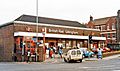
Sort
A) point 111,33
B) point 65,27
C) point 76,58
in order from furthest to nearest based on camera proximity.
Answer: point 111,33, point 65,27, point 76,58

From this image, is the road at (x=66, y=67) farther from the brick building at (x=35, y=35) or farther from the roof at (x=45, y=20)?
the roof at (x=45, y=20)

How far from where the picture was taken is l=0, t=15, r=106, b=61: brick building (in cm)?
4400

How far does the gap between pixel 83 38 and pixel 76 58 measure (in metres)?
22.0

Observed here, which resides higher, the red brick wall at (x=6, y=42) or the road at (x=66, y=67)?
the red brick wall at (x=6, y=42)

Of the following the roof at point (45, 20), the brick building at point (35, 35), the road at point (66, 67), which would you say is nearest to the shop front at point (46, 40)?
the brick building at point (35, 35)

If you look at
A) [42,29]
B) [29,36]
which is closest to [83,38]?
[42,29]

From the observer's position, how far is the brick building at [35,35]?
44000 mm

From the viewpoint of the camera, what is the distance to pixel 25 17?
2051 inches

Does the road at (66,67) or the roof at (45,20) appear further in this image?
the roof at (45,20)

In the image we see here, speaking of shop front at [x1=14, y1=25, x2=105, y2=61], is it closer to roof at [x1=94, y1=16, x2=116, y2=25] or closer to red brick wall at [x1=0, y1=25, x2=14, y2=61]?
red brick wall at [x1=0, y1=25, x2=14, y2=61]

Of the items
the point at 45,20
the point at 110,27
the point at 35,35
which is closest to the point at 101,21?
the point at 110,27

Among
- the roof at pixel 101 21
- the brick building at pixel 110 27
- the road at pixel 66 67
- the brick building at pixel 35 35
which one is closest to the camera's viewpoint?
the road at pixel 66 67

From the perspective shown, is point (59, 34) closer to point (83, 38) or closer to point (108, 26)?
point (83, 38)

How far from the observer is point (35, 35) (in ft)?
155
